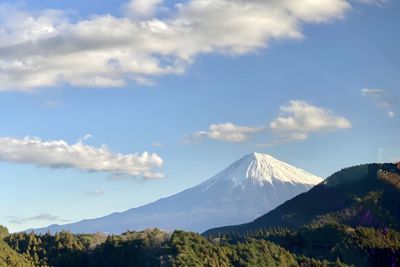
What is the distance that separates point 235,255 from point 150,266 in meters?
26.9

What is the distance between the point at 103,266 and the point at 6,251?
99.2 ft

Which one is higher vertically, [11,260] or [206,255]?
[11,260]

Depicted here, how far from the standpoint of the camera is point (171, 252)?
7451 inches

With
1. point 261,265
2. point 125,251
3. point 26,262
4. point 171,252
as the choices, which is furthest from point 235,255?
point 26,262

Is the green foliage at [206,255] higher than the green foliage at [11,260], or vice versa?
the green foliage at [11,260]

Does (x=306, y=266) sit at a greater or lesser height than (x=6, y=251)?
lesser

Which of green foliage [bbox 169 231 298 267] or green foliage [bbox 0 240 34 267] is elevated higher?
green foliage [bbox 0 240 34 267]

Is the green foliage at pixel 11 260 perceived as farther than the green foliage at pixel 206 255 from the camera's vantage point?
No

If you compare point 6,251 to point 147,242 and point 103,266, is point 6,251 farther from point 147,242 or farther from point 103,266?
point 147,242

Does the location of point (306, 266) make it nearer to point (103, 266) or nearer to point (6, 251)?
point (103, 266)

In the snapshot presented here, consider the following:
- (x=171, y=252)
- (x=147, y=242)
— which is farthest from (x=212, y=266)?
(x=147, y=242)

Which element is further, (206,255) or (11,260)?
(206,255)

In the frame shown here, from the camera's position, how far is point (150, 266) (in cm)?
18612

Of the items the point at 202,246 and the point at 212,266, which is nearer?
the point at 212,266
